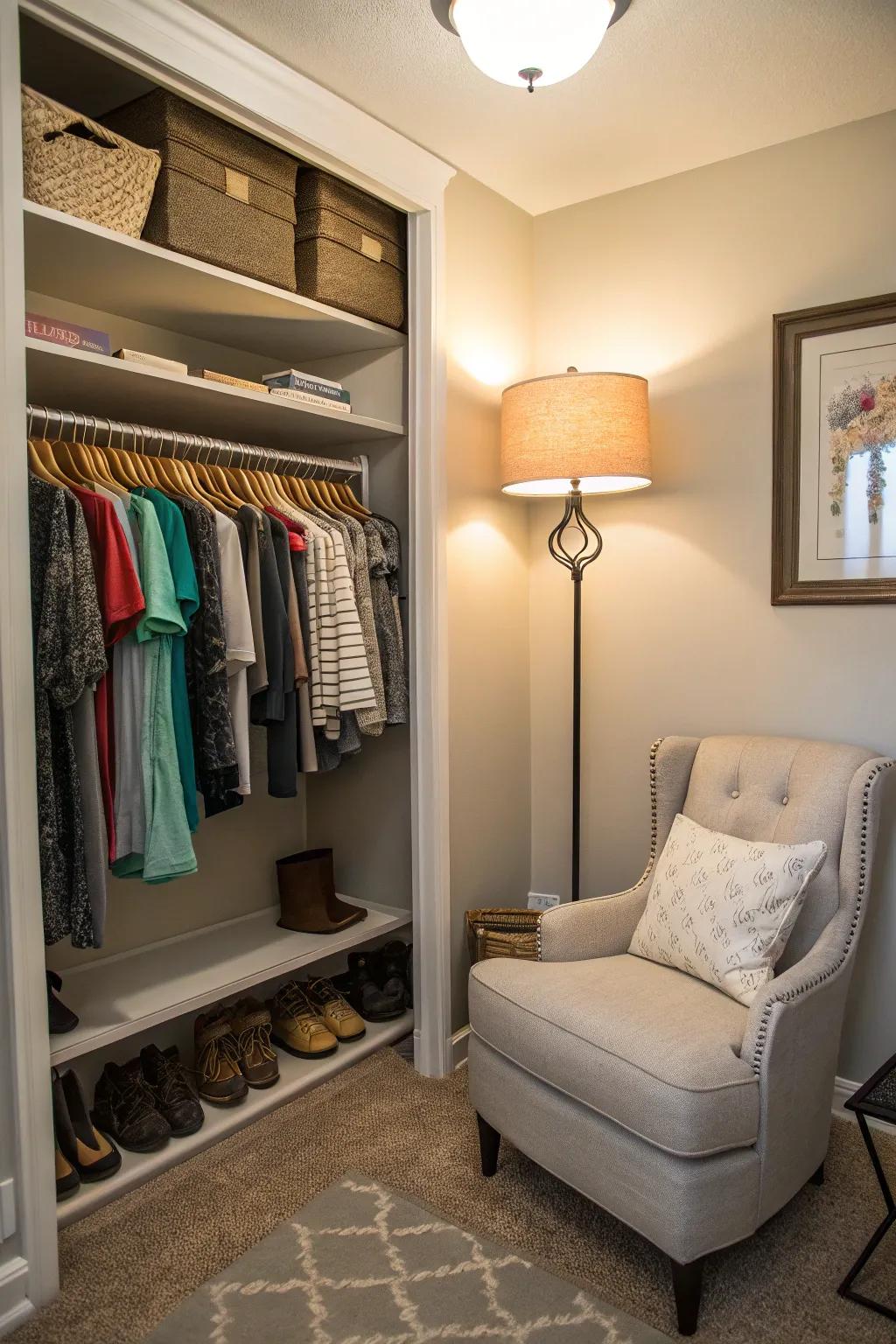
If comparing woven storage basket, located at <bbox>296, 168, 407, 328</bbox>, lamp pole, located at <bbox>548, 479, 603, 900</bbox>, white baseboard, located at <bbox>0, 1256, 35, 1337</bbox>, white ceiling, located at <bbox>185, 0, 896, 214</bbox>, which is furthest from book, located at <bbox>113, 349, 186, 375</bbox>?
white baseboard, located at <bbox>0, 1256, 35, 1337</bbox>

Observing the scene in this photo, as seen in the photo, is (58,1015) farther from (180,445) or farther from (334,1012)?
(180,445)

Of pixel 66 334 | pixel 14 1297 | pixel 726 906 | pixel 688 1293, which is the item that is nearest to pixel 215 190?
pixel 66 334

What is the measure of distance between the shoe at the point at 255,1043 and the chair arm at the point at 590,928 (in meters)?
0.81

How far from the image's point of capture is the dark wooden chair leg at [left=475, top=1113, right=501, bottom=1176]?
2197mm

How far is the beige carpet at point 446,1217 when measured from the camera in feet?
5.85

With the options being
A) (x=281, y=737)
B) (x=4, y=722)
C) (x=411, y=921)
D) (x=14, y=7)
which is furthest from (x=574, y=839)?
(x=14, y=7)

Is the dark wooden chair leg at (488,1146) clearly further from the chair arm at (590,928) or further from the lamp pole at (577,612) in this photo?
the lamp pole at (577,612)

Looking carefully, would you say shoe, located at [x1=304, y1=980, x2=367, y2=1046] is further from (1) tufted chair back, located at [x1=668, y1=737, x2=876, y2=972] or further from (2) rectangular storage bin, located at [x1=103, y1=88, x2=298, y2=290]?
(2) rectangular storage bin, located at [x1=103, y1=88, x2=298, y2=290]

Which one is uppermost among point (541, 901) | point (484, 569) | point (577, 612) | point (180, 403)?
point (180, 403)

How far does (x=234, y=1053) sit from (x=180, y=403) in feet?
5.50

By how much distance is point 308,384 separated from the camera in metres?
2.56

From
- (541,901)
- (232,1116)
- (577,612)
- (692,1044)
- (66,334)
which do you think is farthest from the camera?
(541,901)

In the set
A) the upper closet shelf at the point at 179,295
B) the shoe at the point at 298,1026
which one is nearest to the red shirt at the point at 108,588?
the upper closet shelf at the point at 179,295

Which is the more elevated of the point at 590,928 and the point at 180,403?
the point at 180,403
